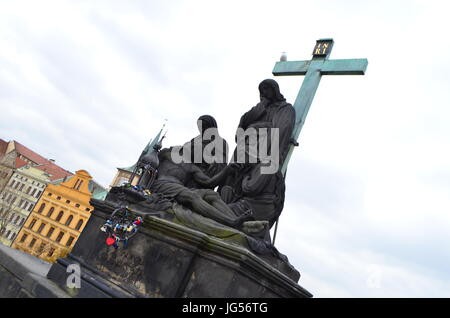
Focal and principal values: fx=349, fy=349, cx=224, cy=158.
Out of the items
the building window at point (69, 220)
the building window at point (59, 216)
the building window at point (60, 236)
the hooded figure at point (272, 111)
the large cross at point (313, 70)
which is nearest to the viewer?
the hooded figure at point (272, 111)

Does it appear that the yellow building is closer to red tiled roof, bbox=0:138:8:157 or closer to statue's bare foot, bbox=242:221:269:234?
red tiled roof, bbox=0:138:8:157

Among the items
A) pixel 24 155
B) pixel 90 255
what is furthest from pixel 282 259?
pixel 24 155

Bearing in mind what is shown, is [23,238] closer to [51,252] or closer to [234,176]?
[51,252]

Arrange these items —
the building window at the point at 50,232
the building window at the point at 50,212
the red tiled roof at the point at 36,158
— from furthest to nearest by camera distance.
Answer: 1. the red tiled roof at the point at 36,158
2. the building window at the point at 50,212
3. the building window at the point at 50,232

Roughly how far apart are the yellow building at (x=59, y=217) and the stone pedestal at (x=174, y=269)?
38293 mm

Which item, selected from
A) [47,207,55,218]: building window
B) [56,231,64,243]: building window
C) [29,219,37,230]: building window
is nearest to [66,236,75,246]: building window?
[56,231,64,243]: building window

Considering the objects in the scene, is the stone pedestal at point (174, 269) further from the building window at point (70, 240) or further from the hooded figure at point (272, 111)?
the building window at point (70, 240)

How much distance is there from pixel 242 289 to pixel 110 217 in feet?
5.91

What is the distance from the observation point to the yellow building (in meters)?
39.7

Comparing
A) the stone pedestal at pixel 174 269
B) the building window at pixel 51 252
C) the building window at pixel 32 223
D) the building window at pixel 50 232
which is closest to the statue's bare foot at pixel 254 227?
the stone pedestal at pixel 174 269

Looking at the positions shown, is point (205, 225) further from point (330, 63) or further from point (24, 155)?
point (24, 155)

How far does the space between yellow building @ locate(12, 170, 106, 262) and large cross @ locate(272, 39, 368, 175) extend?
119 ft

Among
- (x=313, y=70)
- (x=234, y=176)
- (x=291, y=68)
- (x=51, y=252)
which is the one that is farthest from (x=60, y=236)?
(x=234, y=176)

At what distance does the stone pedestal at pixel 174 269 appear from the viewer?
133 inches
